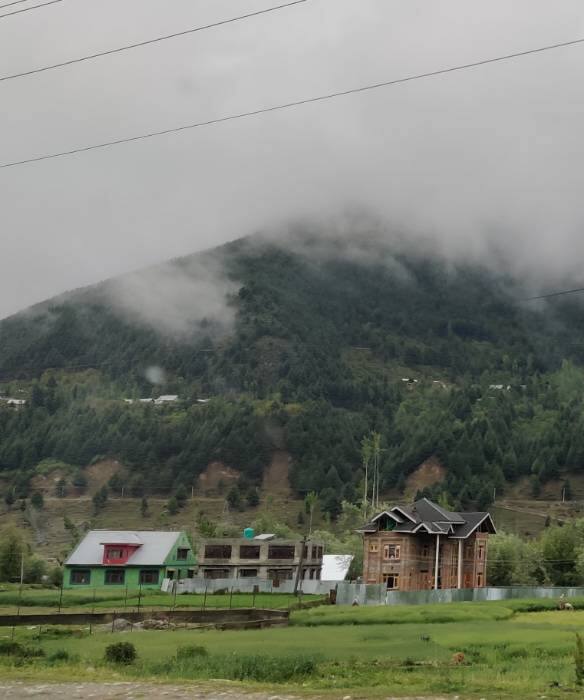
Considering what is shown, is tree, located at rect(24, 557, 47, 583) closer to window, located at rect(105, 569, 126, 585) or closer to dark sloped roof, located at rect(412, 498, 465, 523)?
window, located at rect(105, 569, 126, 585)

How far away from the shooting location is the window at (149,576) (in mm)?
119750

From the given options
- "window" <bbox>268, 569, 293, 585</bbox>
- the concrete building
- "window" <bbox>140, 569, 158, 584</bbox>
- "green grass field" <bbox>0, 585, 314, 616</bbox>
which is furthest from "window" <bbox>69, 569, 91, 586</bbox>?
"window" <bbox>268, 569, 293, 585</bbox>

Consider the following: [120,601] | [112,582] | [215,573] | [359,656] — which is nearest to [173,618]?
[120,601]

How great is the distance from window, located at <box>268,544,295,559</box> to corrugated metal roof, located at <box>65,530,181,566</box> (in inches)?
481

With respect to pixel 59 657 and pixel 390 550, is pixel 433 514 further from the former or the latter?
pixel 59 657

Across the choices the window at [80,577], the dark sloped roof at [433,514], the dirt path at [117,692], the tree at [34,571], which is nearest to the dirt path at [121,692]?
the dirt path at [117,692]

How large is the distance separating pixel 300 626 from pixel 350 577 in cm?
6084

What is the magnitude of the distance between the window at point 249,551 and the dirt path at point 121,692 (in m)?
97.1

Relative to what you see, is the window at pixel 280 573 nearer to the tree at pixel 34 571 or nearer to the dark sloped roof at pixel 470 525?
the dark sloped roof at pixel 470 525

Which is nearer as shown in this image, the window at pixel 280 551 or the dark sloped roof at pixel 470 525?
the dark sloped roof at pixel 470 525

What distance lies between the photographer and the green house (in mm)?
118125

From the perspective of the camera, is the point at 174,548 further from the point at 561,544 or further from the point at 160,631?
the point at 160,631

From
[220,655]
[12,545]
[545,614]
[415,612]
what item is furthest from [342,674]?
[12,545]

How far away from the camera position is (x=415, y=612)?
68750 millimetres
